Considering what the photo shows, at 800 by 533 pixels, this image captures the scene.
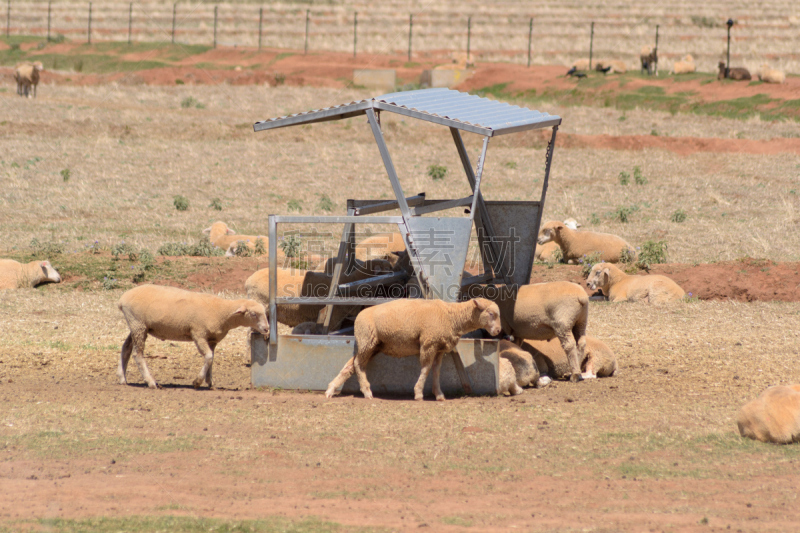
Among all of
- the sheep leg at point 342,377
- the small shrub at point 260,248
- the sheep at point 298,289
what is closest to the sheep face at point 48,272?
the small shrub at point 260,248

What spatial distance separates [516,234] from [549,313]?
156 centimetres

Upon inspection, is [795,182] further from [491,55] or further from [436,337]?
[491,55]

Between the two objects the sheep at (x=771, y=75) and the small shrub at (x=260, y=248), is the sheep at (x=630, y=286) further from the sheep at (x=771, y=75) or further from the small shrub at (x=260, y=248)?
the sheep at (x=771, y=75)

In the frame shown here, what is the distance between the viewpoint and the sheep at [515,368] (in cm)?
926

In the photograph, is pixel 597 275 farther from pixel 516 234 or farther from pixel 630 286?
pixel 516 234

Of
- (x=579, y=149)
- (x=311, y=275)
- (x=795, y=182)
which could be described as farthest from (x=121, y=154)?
(x=795, y=182)

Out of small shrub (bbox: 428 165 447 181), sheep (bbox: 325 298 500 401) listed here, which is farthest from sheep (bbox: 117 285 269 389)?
small shrub (bbox: 428 165 447 181)

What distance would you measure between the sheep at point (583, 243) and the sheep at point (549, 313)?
6.54 meters

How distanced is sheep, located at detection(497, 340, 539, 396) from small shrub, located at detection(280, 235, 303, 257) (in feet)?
21.1

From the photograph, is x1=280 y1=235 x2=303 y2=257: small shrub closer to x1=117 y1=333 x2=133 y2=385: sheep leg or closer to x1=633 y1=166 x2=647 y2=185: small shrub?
x1=117 y1=333 x2=133 y2=385: sheep leg

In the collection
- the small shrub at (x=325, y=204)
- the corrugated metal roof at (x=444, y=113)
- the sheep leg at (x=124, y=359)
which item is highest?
the corrugated metal roof at (x=444, y=113)

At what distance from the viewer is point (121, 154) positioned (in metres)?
26.1

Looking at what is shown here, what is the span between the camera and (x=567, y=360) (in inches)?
400

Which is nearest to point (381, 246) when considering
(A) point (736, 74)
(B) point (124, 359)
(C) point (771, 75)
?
(B) point (124, 359)
